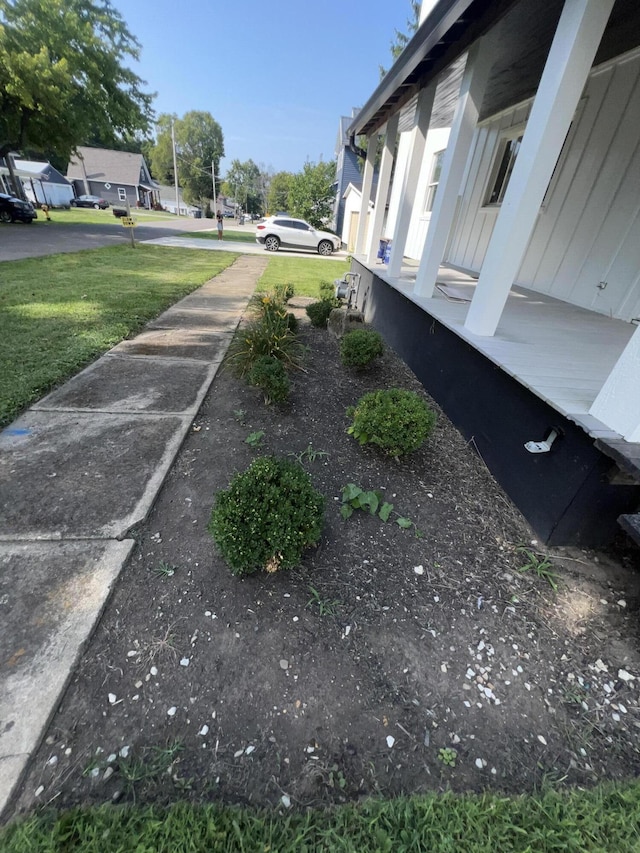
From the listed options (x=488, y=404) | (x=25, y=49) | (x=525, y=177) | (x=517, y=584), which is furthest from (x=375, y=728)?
(x=25, y=49)

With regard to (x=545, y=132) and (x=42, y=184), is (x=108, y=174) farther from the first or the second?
(x=545, y=132)

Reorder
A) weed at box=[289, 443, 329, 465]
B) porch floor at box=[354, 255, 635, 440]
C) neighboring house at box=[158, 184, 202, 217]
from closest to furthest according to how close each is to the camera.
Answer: porch floor at box=[354, 255, 635, 440] → weed at box=[289, 443, 329, 465] → neighboring house at box=[158, 184, 202, 217]

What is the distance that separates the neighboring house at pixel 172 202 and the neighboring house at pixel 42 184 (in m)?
15.0

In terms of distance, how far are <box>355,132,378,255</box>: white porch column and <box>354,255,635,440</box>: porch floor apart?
145 inches

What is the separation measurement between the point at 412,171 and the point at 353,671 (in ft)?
17.3

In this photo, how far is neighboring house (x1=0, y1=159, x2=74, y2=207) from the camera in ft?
107

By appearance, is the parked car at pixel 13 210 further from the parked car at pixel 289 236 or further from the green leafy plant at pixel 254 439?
the green leafy plant at pixel 254 439

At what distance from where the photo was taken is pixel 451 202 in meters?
3.48

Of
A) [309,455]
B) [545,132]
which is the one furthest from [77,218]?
[545,132]

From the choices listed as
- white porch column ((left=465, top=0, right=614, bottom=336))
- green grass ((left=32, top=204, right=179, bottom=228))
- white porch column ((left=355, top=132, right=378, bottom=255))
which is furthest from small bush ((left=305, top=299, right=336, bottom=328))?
green grass ((left=32, top=204, right=179, bottom=228))

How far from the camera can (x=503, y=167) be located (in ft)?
20.2

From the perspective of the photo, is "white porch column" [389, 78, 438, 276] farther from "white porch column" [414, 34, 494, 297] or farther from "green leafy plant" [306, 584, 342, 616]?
"green leafy plant" [306, 584, 342, 616]

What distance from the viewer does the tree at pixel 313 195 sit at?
1046 inches

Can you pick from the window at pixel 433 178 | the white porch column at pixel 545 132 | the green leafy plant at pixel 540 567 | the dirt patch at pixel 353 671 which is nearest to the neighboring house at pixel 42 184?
the window at pixel 433 178
